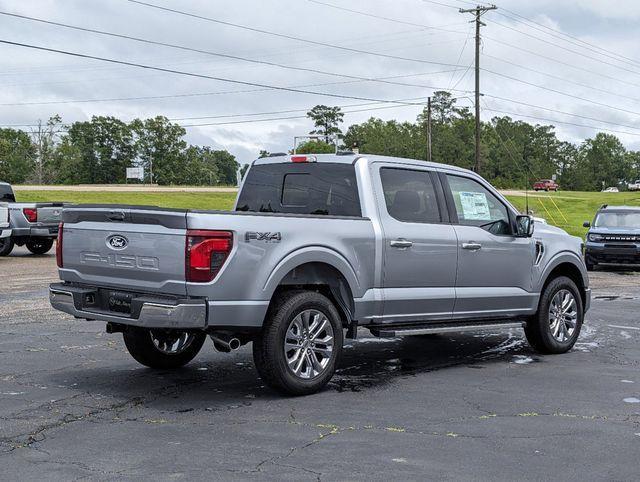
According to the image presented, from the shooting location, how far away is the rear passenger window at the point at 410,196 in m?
7.98

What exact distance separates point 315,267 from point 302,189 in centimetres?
121

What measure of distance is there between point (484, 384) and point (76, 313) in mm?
3503

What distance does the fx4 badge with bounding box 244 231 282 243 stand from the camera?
21.7ft

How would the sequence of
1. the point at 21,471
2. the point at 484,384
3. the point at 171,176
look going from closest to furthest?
1. the point at 21,471
2. the point at 484,384
3. the point at 171,176

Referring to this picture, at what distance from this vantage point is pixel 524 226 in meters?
8.98

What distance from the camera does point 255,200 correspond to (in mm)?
8578

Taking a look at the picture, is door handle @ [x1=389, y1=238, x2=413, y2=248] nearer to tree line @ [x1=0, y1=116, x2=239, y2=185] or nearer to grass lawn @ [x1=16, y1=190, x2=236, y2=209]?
grass lawn @ [x1=16, y1=190, x2=236, y2=209]

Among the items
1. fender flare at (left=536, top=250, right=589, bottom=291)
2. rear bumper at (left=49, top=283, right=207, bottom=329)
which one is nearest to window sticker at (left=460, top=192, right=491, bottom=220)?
fender flare at (left=536, top=250, right=589, bottom=291)

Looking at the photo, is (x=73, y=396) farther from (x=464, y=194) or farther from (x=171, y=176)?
(x=171, y=176)

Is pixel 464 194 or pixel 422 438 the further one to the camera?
pixel 464 194

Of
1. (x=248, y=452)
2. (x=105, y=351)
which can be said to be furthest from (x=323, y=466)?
(x=105, y=351)

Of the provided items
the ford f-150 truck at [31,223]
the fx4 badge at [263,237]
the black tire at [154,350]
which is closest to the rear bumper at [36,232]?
the ford f-150 truck at [31,223]

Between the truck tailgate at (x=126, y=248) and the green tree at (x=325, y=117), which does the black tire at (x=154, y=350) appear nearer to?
the truck tailgate at (x=126, y=248)

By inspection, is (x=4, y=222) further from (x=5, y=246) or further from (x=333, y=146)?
(x=333, y=146)
